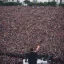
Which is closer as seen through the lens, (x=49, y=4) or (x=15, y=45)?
(x=15, y=45)

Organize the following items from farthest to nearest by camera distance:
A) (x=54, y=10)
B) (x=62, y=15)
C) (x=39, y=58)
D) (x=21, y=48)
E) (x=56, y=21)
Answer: (x=54, y=10) < (x=62, y=15) < (x=56, y=21) < (x=21, y=48) < (x=39, y=58)

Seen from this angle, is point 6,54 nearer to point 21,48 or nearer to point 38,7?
point 21,48

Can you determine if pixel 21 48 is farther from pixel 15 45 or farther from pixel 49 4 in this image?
pixel 49 4

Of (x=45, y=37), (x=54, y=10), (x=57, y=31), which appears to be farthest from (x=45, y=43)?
(x=54, y=10)

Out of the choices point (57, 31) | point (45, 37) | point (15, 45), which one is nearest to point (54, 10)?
point (57, 31)

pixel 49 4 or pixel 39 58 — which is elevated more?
pixel 49 4

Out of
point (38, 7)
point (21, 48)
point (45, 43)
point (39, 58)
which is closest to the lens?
point (39, 58)
